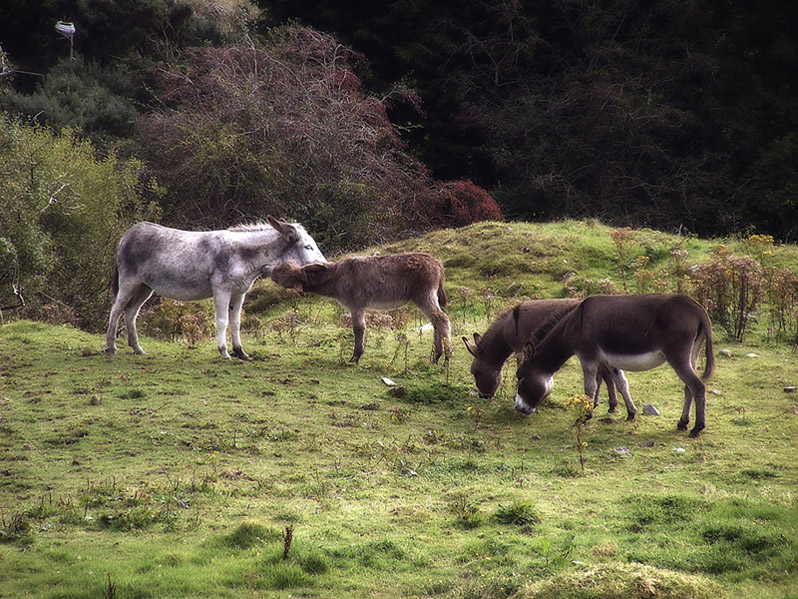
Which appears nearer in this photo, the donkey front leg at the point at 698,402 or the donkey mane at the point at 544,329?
the donkey front leg at the point at 698,402

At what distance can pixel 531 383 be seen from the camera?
9852mm

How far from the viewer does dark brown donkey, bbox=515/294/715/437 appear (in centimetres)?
880

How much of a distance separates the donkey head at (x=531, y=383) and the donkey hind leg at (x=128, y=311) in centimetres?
593

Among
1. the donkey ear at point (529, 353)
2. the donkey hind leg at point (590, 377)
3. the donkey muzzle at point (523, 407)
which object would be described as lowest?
the donkey muzzle at point (523, 407)

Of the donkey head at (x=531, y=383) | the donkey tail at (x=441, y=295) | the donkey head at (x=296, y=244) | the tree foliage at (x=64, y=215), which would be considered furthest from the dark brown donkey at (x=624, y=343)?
the tree foliage at (x=64, y=215)

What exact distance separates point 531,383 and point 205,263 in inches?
204

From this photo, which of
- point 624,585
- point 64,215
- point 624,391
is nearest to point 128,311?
point 64,215

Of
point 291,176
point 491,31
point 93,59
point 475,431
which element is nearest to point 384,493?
point 475,431

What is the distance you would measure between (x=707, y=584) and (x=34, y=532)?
4950 mm

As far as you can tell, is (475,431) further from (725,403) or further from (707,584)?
(707,584)

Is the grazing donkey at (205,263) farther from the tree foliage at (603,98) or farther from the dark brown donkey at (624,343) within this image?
the tree foliage at (603,98)

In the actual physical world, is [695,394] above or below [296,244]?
below

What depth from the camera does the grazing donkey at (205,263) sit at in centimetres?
1209

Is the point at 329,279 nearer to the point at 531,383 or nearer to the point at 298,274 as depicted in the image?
the point at 298,274
